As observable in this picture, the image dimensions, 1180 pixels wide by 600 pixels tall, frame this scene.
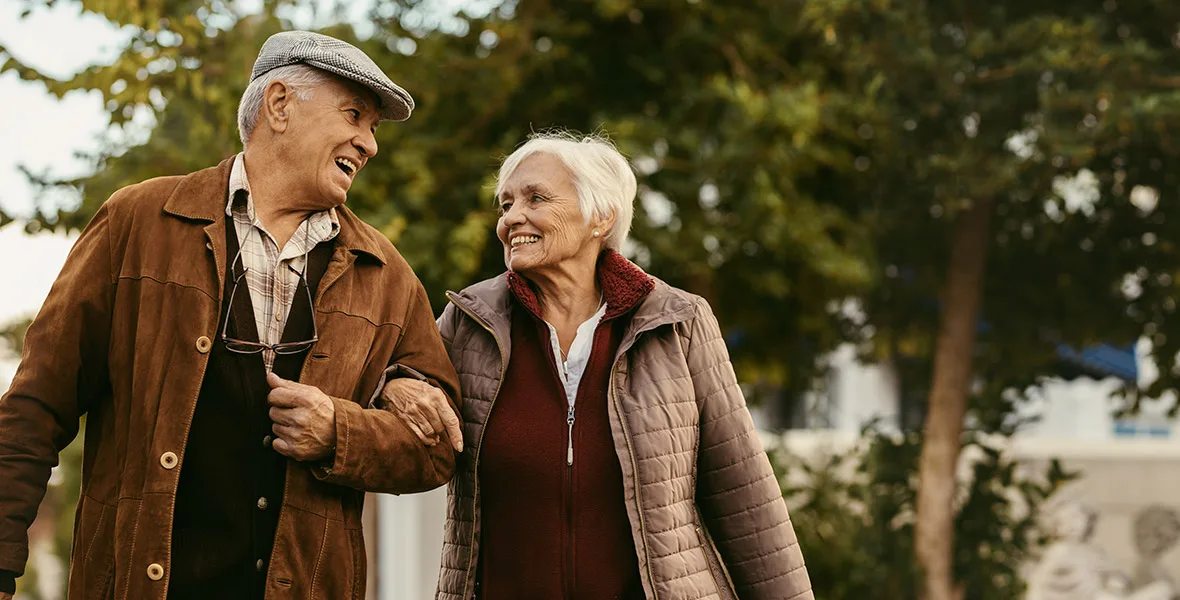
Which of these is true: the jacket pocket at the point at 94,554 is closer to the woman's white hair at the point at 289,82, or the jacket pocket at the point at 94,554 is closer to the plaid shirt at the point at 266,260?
the plaid shirt at the point at 266,260

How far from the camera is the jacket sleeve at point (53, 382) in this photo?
2.19 m

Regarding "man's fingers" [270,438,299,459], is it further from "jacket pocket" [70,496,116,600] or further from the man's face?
the man's face

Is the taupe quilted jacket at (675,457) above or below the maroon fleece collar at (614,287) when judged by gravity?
below

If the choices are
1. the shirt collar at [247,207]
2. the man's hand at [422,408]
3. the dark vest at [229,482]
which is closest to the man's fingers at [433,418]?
the man's hand at [422,408]

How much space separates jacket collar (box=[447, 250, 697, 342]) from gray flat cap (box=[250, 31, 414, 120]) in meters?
0.54

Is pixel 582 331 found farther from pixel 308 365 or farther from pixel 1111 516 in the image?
pixel 1111 516

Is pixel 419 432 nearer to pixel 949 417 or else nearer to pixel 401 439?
pixel 401 439

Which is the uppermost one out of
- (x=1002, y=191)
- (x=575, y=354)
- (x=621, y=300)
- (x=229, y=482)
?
(x=1002, y=191)

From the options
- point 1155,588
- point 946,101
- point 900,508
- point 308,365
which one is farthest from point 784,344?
point 308,365

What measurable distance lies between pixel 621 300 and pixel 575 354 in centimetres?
16

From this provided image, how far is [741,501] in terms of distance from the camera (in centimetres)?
280

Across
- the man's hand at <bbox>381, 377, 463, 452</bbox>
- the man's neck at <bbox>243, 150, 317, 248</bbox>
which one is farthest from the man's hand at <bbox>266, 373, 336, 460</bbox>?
the man's neck at <bbox>243, 150, 317, 248</bbox>

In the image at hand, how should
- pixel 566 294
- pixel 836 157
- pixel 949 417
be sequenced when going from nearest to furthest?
pixel 566 294 < pixel 949 417 < pixel 836 157

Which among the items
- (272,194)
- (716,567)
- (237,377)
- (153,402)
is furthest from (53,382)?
(716,567)
